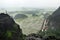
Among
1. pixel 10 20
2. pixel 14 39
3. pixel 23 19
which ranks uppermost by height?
pixel 10 20

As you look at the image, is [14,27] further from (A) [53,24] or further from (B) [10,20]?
(A) [53,24]

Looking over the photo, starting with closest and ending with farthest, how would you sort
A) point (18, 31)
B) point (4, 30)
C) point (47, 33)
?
point (4, 30) → point (18, 31) → point (47, 33)

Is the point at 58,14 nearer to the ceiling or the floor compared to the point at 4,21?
nearer to the floor

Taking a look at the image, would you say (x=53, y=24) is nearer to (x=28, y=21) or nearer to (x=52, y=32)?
(x=52, y=32)

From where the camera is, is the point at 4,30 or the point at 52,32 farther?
the point at 52,32

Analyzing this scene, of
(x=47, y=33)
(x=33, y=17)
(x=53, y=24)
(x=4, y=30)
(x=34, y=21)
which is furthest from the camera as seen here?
(x=33, y=17)

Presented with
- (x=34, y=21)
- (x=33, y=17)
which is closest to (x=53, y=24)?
(x=34, y=21)
